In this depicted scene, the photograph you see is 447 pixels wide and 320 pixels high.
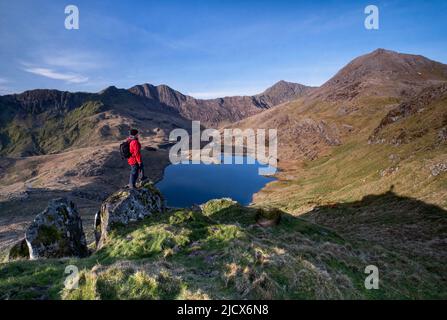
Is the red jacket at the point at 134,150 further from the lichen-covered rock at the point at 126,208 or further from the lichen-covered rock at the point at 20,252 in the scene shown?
the lichen-covered rock at the point at 20,252

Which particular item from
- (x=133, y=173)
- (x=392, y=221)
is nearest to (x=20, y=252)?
(x=133, y=173)

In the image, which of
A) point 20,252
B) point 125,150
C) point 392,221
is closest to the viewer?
point 125,150

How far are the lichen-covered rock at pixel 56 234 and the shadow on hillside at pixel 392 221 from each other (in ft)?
84.9

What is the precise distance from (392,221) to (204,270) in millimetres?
37127

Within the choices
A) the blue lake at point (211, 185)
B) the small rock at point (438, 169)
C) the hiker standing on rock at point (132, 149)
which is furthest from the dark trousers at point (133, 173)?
the blue lake at point (211, 185)

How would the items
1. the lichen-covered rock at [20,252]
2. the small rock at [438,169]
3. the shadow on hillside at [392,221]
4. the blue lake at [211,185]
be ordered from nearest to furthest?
1. the lichen-covered rock at [20,252]
2. the shadow on hillside at [392,221]
3. the small rock at [438,169]
4. the blue lake at [211,185]

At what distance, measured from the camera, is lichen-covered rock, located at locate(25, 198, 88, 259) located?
23.0 m

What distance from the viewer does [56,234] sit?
23969 millimetres

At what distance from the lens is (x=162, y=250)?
1761 cm

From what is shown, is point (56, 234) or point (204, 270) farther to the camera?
point (56, 234)

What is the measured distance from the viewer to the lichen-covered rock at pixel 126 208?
920 inches
